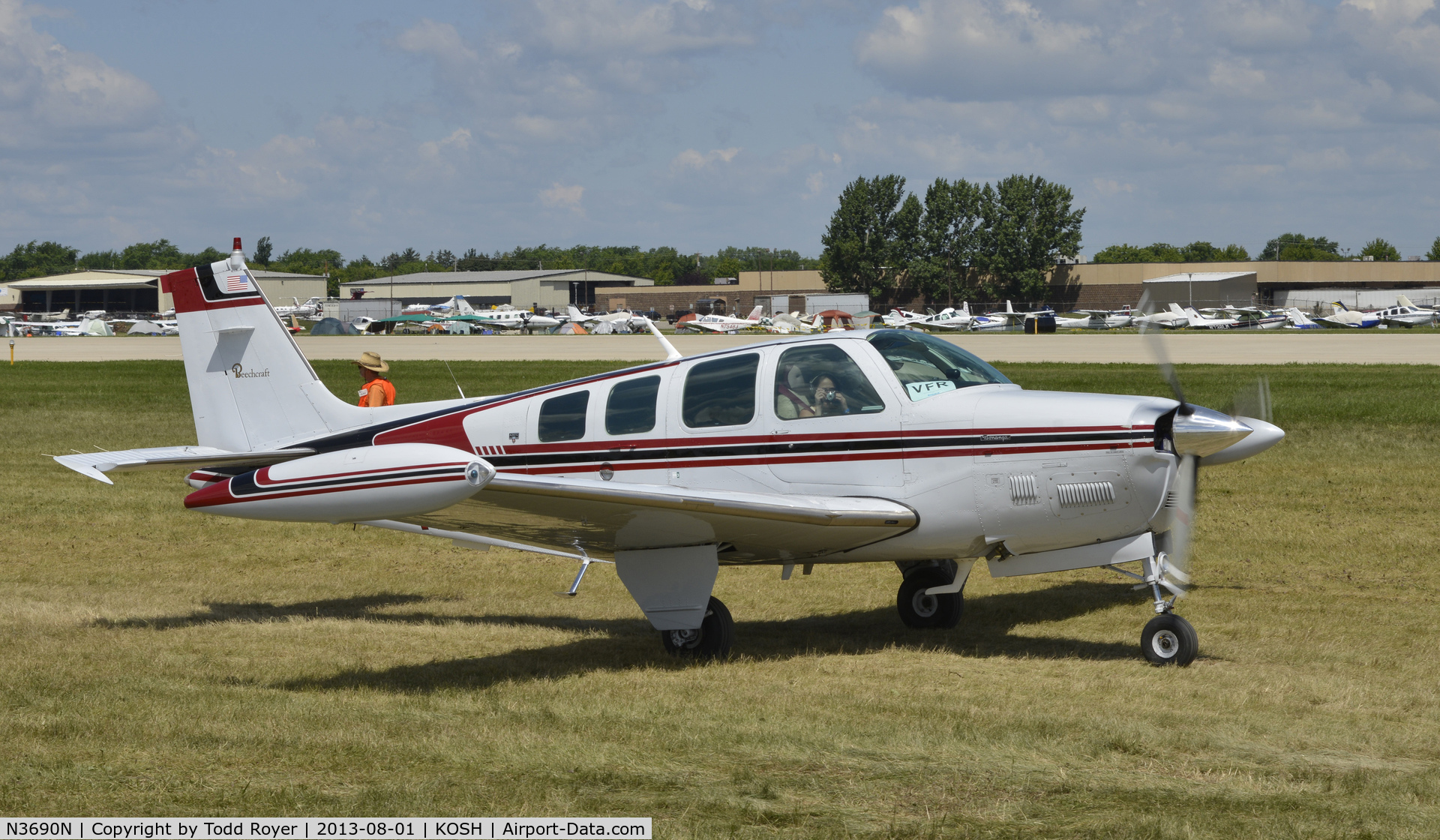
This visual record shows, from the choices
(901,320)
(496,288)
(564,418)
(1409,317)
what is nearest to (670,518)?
(564,418)

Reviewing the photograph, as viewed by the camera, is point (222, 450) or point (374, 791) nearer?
point (374, 791)

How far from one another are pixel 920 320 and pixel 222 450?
73081 mm

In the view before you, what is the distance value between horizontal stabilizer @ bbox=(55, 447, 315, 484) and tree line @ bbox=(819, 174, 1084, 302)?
4262 inches

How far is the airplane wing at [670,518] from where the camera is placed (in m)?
7.31

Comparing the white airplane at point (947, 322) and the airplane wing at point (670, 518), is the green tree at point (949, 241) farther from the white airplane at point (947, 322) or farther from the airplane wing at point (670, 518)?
the airplane wing at point (670, 518)

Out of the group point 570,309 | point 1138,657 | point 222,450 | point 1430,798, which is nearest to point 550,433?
point 222,450

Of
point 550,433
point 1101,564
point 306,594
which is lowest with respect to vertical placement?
point 306,594

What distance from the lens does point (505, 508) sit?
25.1 ft

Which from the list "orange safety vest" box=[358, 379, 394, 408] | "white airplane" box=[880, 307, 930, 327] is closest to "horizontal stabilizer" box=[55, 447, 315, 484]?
"orange safety vest" box=[358, 379, 394, 408]

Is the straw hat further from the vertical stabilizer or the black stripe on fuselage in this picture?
the black stripe on fuselage

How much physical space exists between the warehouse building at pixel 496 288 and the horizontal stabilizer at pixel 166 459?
127090 millimetres

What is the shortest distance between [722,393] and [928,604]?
98.7 inches

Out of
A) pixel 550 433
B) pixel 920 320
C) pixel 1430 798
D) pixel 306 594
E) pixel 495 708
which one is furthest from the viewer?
pixel 920 320

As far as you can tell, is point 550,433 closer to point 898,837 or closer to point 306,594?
point 306,594
